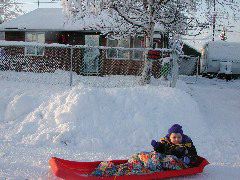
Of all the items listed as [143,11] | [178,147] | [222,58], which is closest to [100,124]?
[178,147]

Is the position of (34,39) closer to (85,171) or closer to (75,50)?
(75,50)

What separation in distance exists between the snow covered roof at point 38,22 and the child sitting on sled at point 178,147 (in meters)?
14.7

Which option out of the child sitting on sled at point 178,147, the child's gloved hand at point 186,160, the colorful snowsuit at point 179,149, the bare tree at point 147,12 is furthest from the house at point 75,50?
the child's gloved hand at point 186,160

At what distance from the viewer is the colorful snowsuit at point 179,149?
6828 mm

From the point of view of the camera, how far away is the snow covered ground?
8.34 metres

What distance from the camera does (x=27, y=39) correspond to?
21.7 m

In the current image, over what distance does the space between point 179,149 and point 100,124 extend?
3.31 metres

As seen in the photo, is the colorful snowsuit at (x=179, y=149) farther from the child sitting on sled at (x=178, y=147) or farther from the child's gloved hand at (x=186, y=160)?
the child's gloved hand at (x=186, y=160)

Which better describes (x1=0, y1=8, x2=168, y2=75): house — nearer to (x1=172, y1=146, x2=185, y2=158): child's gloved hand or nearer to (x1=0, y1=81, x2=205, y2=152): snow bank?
(x1=0, y1=81, x2=205, y2=152): snow bank

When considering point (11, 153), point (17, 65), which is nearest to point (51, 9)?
→ point (17, 65)

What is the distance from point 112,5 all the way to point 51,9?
13116 millimetres

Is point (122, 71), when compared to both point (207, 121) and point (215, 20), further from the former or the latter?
point (207, 121)

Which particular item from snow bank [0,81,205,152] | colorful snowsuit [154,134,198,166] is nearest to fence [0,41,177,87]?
snow bank [0,81,205,152]

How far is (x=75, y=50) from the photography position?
2052 cm
